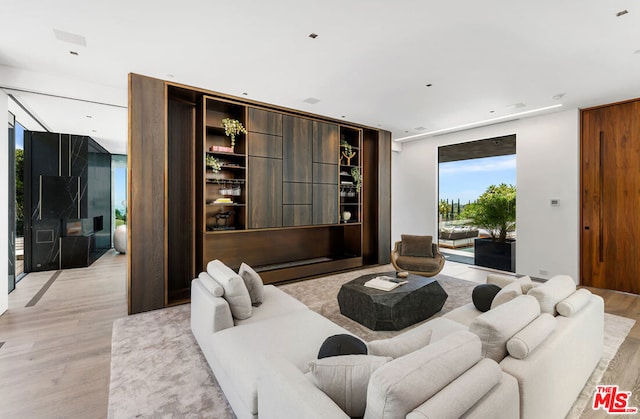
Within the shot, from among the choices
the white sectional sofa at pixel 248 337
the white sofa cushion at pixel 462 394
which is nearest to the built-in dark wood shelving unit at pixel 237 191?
the white sectional sofa at pixel 248 337

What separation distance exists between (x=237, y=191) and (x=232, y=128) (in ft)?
3.16

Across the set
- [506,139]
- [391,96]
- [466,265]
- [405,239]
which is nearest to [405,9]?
[391,96]

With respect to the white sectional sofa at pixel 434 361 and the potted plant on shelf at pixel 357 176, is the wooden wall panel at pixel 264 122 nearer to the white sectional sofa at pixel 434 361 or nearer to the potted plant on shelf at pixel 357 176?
the potted plant on shelf at pixel 357 176

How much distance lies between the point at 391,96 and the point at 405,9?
6.76 ft

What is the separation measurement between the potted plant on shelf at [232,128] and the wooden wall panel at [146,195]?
2.96 ft

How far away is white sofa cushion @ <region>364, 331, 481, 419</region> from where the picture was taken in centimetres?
104

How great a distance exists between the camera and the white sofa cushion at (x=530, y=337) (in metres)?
1.55

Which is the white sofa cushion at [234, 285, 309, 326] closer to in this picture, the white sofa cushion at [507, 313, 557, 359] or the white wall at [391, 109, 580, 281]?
the white sofa cushion at [507, 313, 557, 359]

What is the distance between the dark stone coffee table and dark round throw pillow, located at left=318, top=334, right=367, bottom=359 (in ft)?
5.24

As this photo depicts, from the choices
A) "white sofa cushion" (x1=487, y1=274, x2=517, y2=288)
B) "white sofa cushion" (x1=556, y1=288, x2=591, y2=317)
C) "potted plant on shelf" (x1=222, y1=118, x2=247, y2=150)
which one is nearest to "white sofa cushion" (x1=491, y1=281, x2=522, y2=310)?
"white sofa cushion" (x1=556, y1=288, x2=591, y2=317)

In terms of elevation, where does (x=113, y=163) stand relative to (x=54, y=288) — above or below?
above

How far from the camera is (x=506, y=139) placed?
614 centimetres

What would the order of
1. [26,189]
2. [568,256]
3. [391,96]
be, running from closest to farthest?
[391,96]
[568,256]
[26,189]

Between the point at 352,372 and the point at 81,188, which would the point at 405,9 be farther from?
the point at 81,188
